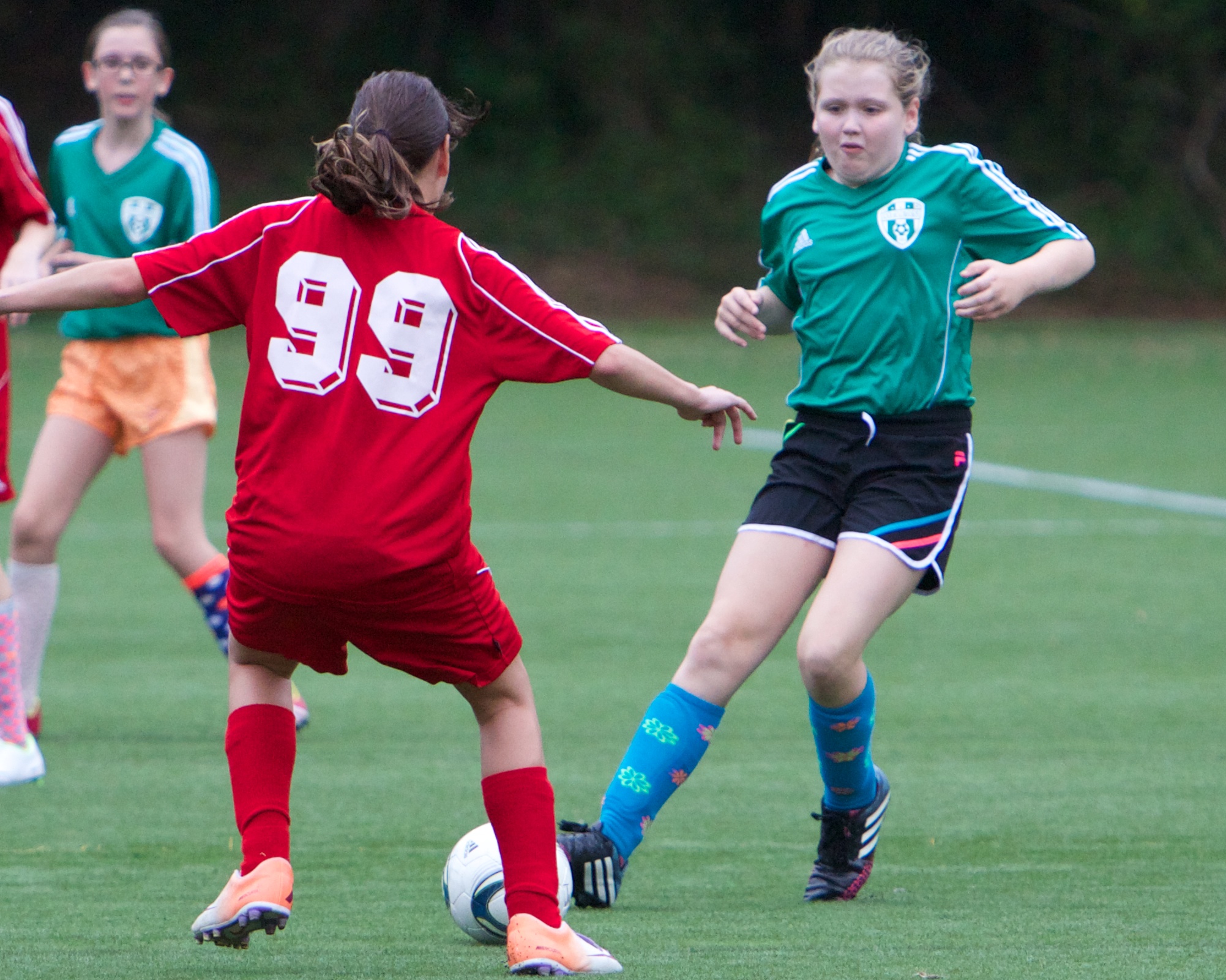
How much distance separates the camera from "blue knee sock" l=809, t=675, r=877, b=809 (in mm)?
4492

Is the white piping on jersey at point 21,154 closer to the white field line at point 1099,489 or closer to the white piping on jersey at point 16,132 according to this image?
the white piping on jersey at point 16,132

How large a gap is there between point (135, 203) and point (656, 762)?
289 cm

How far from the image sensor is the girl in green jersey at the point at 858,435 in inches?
173

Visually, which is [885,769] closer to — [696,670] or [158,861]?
[696,670]

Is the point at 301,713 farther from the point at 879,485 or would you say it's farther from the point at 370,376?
the point at 370,376

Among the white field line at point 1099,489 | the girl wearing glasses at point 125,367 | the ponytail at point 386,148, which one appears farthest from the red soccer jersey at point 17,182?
the white field line at point 1099,489

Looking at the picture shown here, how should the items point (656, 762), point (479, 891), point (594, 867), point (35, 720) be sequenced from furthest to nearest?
point (35, 720) → point (656, 762) → point (594, 867) → point (479, 891)

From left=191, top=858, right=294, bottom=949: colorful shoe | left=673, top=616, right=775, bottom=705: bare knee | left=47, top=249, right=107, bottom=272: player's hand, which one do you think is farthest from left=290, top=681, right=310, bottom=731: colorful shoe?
left=191, top=858, right=294, bottom=949: colorful shoe

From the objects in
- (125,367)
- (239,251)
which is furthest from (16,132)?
(239,251)

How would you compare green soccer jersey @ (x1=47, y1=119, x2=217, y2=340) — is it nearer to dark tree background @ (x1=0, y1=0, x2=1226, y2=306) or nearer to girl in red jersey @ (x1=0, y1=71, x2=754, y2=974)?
girl in red jersey @ (x1=0, y1=71, x2=754, y2=974)

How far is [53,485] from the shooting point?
239 inches

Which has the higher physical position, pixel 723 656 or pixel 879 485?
pixel 879 485

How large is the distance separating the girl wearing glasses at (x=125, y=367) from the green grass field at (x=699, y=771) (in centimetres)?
59

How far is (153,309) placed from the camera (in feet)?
20.8
